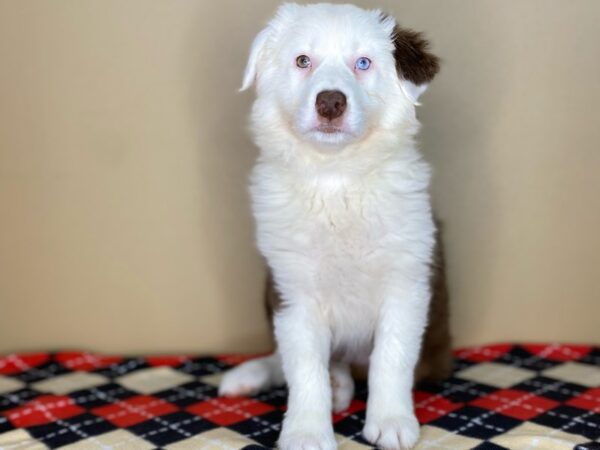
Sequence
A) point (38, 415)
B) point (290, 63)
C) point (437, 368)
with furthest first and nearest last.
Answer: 1. point (437, 368)
2. point (38, 415)
3. point (290, 63)

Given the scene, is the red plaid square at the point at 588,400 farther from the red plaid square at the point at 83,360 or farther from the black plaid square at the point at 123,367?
the red plaid square at the point at 83,360

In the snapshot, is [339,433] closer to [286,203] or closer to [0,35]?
[286,203]

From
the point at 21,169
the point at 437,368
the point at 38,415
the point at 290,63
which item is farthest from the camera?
the point at 21,169

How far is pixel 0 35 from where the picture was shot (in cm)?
318

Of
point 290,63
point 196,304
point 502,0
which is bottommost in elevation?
point 196,304

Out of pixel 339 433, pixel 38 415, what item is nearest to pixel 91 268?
pixel 38 415

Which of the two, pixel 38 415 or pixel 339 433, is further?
pixel 38 415

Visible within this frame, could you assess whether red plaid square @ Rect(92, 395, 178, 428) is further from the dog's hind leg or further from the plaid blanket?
the dog's hind leg

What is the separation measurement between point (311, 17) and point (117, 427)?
1.49 meters

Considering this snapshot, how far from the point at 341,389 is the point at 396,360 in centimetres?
34

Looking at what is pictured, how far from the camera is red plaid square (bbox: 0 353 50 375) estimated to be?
329cm

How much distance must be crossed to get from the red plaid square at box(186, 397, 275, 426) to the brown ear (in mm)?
1252

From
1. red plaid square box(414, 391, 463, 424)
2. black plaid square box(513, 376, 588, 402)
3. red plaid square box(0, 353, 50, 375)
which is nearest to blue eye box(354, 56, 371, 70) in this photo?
red plaid square box(414, 391, 463, 424)

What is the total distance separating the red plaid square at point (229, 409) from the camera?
275 cm
